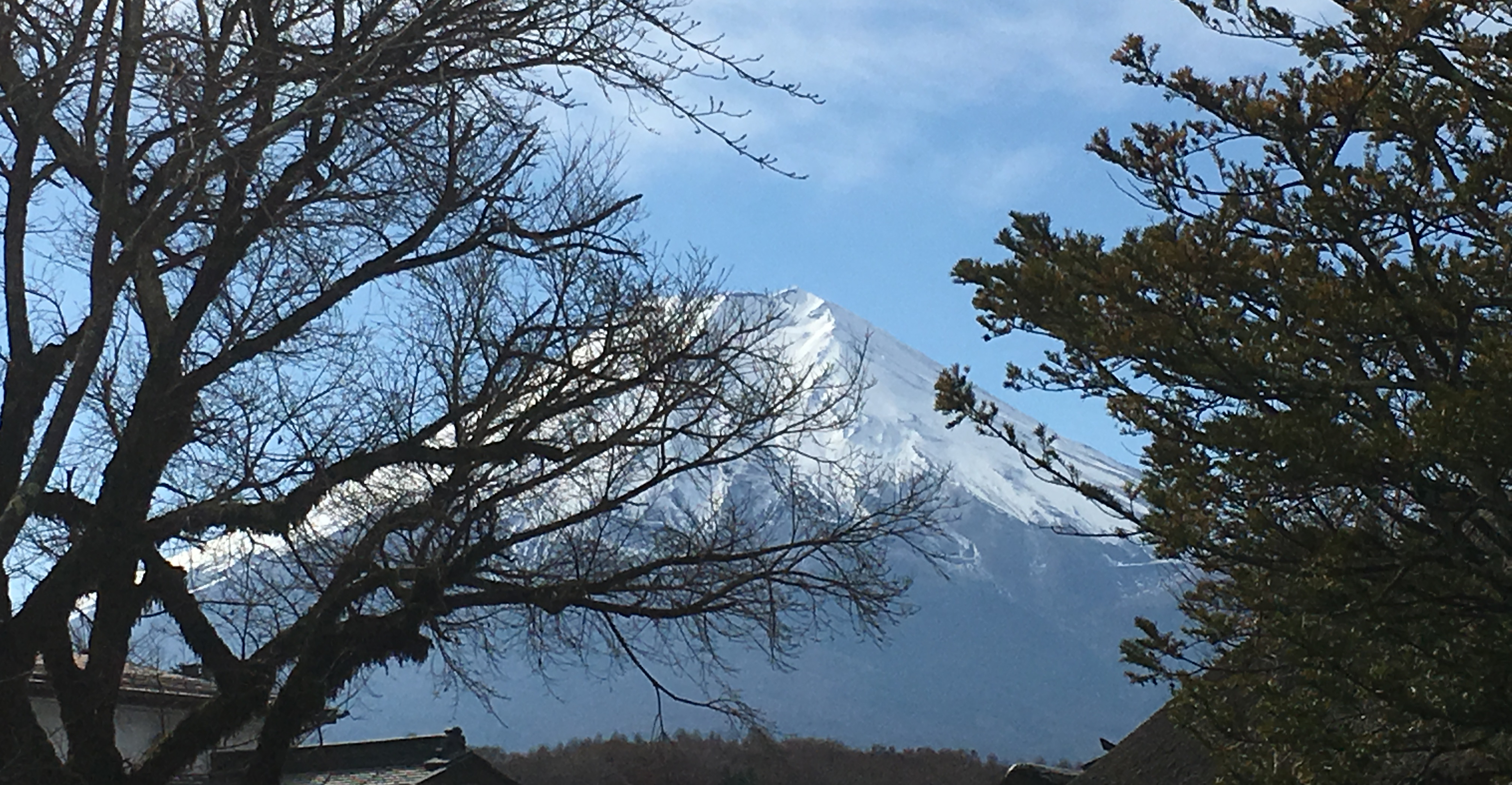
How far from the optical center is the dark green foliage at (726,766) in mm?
38219

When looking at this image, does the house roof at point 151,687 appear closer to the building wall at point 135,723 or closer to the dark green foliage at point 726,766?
the building wall at point 135,723

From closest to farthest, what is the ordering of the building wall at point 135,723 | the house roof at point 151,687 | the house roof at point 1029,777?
the house roof at point 1029,777
the house roof at point 151,687
the building wall at point 135,723

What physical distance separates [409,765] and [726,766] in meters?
16.8

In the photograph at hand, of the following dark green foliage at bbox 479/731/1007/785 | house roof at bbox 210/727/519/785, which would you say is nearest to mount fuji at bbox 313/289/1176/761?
dark green foliage at bbox 479/731/1007/785

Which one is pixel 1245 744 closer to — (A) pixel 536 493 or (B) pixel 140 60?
(B) pixel 140 60

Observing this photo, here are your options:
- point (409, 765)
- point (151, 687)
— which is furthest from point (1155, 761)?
point (409, 765)

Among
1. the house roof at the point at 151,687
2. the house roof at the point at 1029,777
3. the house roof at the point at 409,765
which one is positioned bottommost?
the house roof at the point at 1029,777

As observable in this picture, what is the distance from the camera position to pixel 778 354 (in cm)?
1302

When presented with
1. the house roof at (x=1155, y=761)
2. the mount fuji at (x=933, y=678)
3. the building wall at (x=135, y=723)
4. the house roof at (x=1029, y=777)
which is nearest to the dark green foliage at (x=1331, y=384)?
the house roof at (x=1155, y=761)

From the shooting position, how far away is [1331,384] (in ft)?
17.2

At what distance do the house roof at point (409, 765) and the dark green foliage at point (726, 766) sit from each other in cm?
1189

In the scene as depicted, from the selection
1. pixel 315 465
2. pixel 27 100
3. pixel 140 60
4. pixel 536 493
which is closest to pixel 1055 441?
pixel 140 60

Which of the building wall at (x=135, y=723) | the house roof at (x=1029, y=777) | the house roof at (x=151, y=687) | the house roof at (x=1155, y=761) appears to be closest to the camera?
the house roof at (x=1155, y=761)

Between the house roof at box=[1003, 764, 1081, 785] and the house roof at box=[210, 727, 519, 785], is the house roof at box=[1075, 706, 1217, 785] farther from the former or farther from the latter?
the house roof at box=[210, 727, 519, 785]
